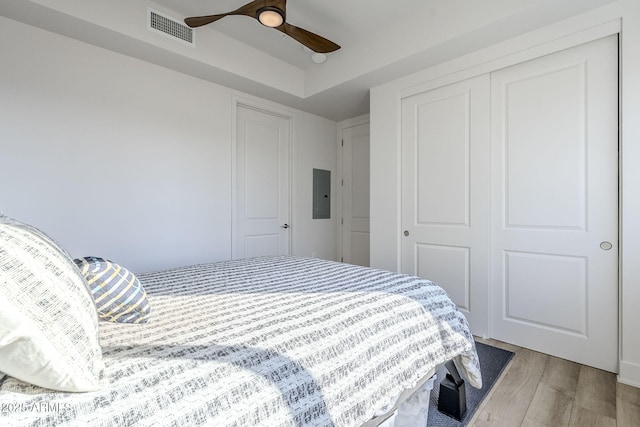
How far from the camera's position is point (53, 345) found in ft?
1.99

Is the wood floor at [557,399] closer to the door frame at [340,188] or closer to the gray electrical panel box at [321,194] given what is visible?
the door frame at [340,188]

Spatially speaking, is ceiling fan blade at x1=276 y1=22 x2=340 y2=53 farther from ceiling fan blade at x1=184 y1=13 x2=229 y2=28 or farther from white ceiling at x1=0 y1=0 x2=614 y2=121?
ceiling fan blade at x1=184 y1=13 x2=229 y2=28

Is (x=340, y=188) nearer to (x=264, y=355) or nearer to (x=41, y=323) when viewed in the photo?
(x=264, y=355)

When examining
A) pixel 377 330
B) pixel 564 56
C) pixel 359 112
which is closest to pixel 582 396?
pixel 377 330

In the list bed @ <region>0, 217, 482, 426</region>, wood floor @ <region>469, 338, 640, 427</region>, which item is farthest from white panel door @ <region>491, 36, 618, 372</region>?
bed @ <region>0, 217, 482, 426</region>

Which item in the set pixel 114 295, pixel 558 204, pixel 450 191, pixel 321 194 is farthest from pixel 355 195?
pixel 114 295

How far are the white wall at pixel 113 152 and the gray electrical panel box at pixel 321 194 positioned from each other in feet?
4.18

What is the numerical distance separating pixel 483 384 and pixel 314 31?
3.03 metres

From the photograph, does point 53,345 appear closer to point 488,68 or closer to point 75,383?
point 75,383

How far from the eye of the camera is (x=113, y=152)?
257 cm

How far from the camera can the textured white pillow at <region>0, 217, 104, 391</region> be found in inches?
22.5

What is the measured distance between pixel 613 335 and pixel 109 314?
9.32 feet

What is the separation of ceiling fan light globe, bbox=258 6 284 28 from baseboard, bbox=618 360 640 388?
3039 millimetres

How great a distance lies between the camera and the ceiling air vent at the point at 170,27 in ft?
7.95
